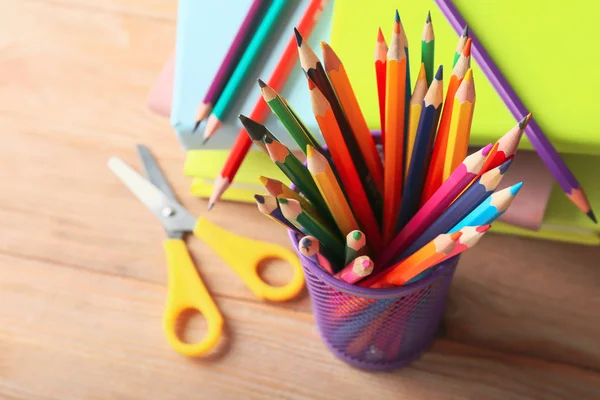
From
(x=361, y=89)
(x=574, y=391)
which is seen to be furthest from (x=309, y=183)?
(x=574, y=391)

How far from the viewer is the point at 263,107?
1.09ft

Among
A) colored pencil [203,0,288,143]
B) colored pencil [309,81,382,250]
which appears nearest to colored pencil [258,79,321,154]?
colored pencil [309,81,382,250]

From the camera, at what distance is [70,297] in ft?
1.23

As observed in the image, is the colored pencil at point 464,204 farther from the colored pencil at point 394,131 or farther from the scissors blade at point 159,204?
the scissors blade at point 159,204

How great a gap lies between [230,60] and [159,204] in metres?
0.11

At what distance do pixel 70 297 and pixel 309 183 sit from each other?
0.21 m

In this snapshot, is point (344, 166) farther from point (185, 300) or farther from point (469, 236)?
point (185, 300)

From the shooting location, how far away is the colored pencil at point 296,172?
0.21 metres

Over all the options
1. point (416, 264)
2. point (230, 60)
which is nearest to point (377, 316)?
Result: point (416, 264)

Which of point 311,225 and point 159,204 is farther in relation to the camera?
point 159,204

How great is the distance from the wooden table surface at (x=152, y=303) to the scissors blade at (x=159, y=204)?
0.03 ft

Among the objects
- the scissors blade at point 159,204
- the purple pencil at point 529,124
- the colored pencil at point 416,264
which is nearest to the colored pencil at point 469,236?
the colored pencil at point 416,264

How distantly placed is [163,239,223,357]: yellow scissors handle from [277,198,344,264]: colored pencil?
0.13m

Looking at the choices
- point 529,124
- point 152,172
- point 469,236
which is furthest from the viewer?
point 152,172
